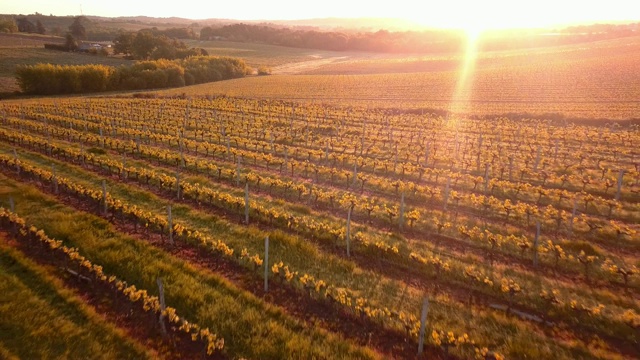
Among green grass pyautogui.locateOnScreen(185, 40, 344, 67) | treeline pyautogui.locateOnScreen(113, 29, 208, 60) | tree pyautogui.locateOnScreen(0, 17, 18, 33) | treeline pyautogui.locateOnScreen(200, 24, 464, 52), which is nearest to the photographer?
treeline pyautogui.locateOnScreen(113, 29, 208, 60)

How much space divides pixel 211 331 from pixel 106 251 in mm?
5072

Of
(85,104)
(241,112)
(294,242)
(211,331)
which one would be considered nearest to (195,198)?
(294,242)

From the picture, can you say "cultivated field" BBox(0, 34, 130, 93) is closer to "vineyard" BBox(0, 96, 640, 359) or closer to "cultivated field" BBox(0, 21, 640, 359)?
"cultivated field" BBox(0, 21, 640, 359)

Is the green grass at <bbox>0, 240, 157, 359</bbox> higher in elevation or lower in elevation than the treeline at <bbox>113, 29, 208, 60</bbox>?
lower

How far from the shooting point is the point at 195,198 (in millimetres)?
16641

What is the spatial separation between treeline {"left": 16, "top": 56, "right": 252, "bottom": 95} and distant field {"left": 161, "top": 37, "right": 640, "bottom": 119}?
25.5 ft

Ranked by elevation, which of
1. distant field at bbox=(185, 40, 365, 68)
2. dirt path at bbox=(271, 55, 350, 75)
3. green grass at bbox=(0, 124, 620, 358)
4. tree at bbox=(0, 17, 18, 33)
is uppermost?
tree at bbox=(0, 17, 18, 33)

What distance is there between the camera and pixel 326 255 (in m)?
12.3

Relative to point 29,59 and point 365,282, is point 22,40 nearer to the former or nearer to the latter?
point 29,59

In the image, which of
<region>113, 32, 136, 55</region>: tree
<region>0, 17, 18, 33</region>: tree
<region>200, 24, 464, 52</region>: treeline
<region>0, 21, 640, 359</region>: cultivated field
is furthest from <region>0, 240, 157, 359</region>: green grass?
<region>0, 17, 18, 33</region>: tree

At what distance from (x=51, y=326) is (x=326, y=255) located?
23.1 ft

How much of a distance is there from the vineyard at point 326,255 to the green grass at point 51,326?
51 millimetres

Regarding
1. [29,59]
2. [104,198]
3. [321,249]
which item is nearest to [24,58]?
[29,59]

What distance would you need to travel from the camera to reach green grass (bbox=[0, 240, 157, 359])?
812cm
